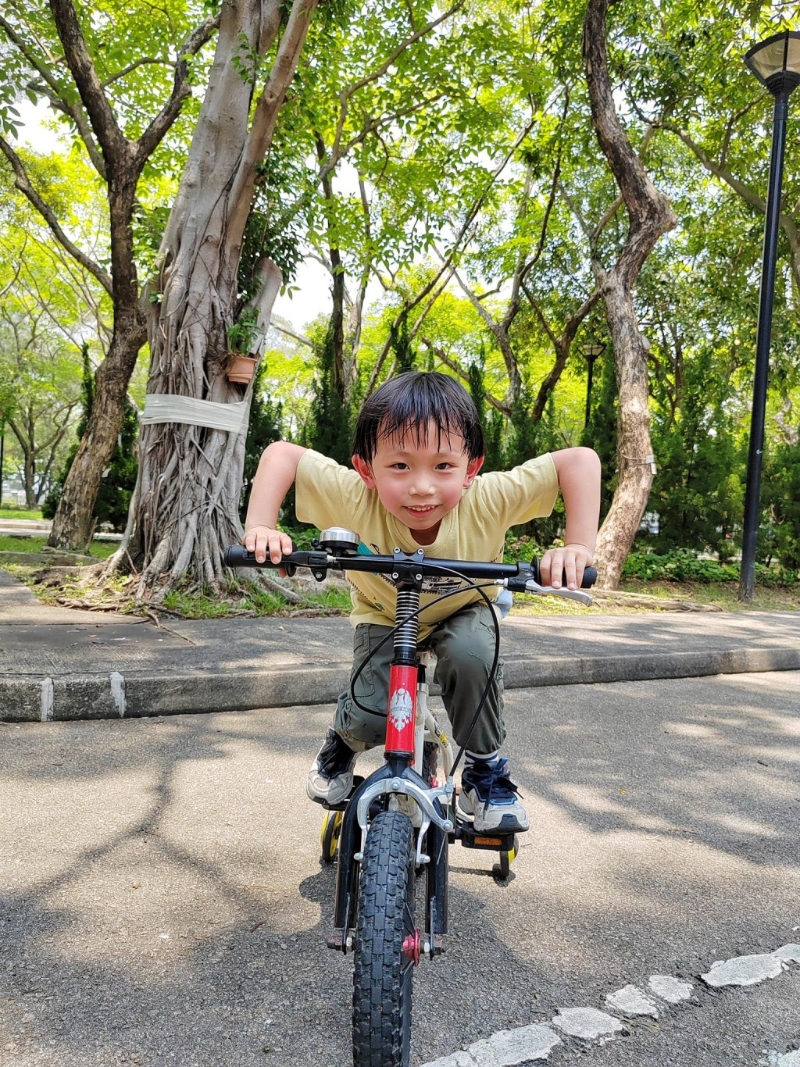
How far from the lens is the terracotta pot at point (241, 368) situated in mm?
6938

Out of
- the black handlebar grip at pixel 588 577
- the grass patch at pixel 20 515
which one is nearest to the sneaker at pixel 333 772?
the black handlebar grip at pixel 588 577

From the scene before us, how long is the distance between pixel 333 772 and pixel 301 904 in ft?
1.26

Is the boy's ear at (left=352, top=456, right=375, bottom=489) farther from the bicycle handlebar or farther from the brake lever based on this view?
the brake lever

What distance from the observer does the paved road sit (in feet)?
5.97

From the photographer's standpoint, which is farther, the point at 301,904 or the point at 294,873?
the point at 294,873

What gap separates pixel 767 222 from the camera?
32.3 feet

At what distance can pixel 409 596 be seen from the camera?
6.23 feet

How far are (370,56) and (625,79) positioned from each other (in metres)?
3.94

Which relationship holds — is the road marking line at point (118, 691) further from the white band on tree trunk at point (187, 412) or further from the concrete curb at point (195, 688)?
the white band on tree trunk at point (187, 412)

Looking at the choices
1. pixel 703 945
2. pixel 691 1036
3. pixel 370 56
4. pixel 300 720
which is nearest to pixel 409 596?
pixel 691 1036

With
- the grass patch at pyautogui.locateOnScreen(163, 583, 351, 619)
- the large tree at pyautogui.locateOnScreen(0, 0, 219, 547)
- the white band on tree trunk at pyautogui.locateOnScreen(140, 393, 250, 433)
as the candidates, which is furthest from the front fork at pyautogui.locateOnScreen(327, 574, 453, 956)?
the large tree at pyautogui.locateOnScreen(0, 0, 219, 547)

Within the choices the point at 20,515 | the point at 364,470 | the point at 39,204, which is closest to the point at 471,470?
the point at 364,470

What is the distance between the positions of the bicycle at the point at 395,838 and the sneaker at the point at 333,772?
566 mm

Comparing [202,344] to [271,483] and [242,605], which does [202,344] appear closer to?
[242,605]
